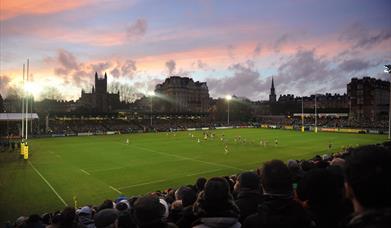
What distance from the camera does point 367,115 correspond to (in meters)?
146

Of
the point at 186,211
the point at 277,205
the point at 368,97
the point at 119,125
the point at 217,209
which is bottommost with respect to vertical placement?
the point at 186,211

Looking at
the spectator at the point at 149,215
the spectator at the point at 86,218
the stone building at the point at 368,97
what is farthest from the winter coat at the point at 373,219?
the stone building at the point at 368,97

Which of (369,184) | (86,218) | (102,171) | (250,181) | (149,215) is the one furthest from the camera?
(102,171)

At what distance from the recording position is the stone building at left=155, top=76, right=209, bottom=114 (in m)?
182

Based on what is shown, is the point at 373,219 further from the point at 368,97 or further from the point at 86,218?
the point at 368,97

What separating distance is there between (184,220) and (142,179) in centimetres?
2087

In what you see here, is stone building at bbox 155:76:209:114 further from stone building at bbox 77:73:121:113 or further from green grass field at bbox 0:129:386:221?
green grass field at bbox 0:129:386:221

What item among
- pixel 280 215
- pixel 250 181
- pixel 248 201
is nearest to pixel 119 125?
pixel 250 181

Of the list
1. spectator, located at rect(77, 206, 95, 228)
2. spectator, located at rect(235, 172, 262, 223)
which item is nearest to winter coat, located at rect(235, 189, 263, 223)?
spectator, located at rect(235, 172, 262, 223)

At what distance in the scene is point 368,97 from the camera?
5827 inches

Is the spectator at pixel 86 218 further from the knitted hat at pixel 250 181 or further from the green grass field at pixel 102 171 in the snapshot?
the green grass field at pixel 102 171

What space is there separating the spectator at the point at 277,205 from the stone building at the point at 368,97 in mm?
154339

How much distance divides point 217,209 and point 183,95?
596ft

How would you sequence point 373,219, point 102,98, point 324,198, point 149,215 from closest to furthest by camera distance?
1. point 373,219
2. point 324,198
3. point 149,215
4. point 102,98
